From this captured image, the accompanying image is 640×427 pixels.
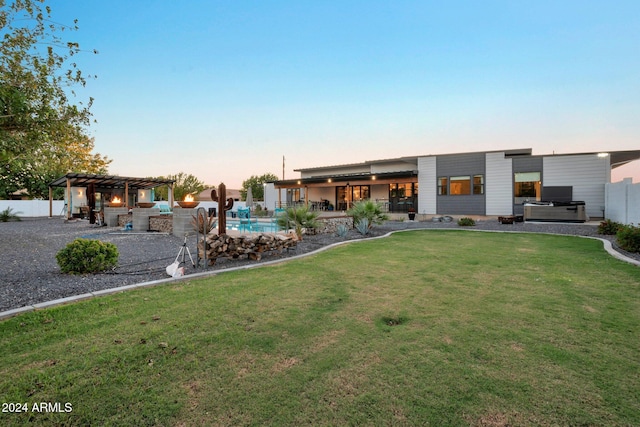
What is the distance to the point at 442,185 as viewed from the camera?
70.5ft

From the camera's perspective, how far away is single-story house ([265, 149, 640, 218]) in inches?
688

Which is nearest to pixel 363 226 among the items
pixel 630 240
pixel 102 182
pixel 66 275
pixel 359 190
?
pixel 630 240

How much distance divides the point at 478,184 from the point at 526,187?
277 centimetres

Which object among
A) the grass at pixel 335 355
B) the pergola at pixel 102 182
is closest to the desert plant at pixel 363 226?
the grass at pixel 335 355

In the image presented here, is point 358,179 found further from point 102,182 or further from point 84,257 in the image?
point 102,182

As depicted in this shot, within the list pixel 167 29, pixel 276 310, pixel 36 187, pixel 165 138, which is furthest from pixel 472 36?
pixel 36 187

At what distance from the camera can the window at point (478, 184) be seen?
66.5 ft

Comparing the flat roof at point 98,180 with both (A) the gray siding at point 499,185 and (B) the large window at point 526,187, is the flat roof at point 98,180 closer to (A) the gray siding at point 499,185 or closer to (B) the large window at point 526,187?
(A) the gray siding at point 499,185

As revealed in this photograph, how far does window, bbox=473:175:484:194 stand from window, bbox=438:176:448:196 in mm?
1862

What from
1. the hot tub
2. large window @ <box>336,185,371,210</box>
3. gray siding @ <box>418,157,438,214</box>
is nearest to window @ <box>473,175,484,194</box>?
gray siding @ <box>418,157,438,214</box>

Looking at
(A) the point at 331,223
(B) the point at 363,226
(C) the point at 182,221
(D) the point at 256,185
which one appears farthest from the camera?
(D) the point at 256,185

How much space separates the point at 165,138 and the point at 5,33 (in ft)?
57.7

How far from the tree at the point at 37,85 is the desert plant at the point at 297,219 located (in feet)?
22.0

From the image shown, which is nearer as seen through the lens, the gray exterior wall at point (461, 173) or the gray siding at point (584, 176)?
the gray siding at point (584, 176)
